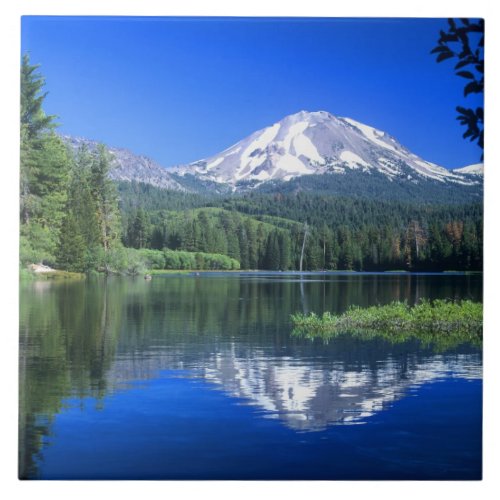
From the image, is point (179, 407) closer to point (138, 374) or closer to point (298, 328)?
point (138, 374)

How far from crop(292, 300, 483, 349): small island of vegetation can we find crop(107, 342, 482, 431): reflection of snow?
1.03 ft

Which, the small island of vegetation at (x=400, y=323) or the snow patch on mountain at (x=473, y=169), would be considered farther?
the small island of vegetation at (x=400, y=323)

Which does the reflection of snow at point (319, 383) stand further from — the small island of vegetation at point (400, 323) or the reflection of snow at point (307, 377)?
the small island of vegetation at point (400, 323)

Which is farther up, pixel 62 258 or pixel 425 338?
pixel 62 258

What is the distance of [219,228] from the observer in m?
8.07

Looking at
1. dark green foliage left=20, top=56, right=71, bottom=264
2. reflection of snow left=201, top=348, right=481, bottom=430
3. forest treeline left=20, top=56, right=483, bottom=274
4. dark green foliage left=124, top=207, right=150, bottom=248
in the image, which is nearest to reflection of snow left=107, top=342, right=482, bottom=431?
reflection of snow left=201, top=348, right=481, bottom=430

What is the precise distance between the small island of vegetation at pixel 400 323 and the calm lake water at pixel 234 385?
10cm

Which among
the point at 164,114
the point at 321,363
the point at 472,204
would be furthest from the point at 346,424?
the point at 164,114

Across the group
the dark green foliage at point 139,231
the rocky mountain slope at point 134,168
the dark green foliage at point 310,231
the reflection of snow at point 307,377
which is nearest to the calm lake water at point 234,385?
the reflection of snow at point 307,377

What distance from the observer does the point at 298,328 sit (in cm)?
764

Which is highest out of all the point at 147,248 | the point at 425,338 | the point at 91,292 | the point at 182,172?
the point at 182,172

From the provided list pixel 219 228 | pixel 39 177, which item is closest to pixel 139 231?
pixel 219 228

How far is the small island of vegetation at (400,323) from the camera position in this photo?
758 cm

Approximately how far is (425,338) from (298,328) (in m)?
1.41
